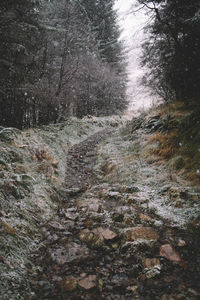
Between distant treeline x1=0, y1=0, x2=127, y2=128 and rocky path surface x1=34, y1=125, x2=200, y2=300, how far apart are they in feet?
16.4

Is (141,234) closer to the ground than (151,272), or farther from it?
farther from it

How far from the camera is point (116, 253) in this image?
3.03 metres

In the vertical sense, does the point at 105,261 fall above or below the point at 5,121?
below

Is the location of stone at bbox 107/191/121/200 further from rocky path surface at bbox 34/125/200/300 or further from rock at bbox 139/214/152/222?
rock at bbox 139/214/152/222

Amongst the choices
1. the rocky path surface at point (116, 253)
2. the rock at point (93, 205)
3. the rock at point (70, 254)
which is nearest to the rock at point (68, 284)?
the rocky path surface at point (116, 253)

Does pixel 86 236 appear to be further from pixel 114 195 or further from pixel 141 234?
pixel 114 195

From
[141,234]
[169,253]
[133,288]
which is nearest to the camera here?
[133,288]

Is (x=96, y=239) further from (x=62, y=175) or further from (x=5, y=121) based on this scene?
(x=5, y=121)

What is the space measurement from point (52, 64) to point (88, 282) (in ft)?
44.5

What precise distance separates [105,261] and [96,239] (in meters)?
0.45

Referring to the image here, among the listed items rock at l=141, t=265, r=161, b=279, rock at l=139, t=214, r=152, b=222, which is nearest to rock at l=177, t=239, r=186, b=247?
rock at l=141, t=265, r=161, b=279

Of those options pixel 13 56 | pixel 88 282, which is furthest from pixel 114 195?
pixel 13 56

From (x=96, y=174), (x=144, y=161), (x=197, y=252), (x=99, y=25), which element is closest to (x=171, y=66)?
(x=144, y=161)

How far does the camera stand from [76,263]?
112 inches
